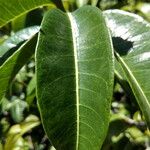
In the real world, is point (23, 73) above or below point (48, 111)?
below

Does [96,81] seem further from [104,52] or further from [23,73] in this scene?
[23,73]

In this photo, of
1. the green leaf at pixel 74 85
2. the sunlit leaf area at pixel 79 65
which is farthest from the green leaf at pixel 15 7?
the green leaf at pixel 74 85

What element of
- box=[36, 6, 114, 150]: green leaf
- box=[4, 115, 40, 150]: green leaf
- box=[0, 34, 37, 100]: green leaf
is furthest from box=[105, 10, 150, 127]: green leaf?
box=[4, 115, 40, 150]: green leaf

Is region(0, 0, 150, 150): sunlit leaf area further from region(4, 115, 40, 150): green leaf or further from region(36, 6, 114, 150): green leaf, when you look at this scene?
region(4, 115, 40, 150): green leaf

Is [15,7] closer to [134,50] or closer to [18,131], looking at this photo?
[134,50]

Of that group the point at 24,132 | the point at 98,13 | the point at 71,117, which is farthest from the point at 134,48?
the point at 24,132

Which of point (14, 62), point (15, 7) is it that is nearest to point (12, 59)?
point (14, 62)
